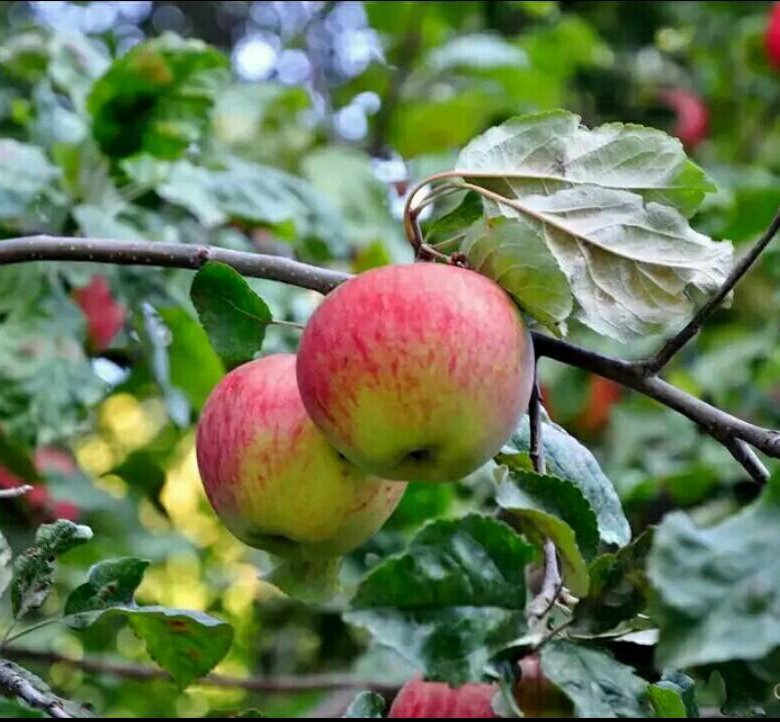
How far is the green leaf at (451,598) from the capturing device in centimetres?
70

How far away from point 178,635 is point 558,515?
1.08 feet

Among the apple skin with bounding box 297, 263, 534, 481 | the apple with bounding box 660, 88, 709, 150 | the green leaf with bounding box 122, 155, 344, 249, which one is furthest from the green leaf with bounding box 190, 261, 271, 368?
the apple with bounding box 660, 88, 709, 150

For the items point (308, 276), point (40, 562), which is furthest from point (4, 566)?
point (308, 276)

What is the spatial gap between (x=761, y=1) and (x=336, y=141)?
1024 millimetres

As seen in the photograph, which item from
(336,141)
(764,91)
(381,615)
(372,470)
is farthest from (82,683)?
(764,91)

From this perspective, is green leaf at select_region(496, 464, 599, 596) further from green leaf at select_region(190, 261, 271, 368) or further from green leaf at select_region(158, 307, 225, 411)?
green leaf at select_region(158, 307, 225, 411)

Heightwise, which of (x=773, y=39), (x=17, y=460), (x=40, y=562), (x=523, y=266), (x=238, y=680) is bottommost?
(x=238, y=680)

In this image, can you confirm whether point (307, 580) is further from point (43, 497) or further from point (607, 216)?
point (43, 497)

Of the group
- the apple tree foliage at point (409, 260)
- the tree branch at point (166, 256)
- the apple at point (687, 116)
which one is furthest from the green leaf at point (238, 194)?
the apple at point (687, 116)

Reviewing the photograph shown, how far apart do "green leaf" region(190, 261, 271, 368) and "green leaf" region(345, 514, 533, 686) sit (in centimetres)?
34

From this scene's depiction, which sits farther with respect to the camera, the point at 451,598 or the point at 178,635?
the point at 178,635

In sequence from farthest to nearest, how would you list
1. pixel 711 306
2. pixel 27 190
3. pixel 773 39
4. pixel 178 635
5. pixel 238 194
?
pixel 773 39 → pixel 238 194 → pixel 27 190 → pixel 178 635 → pixel 711 306

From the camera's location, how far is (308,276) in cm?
100

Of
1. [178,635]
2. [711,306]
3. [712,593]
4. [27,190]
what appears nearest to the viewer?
[712,593]
